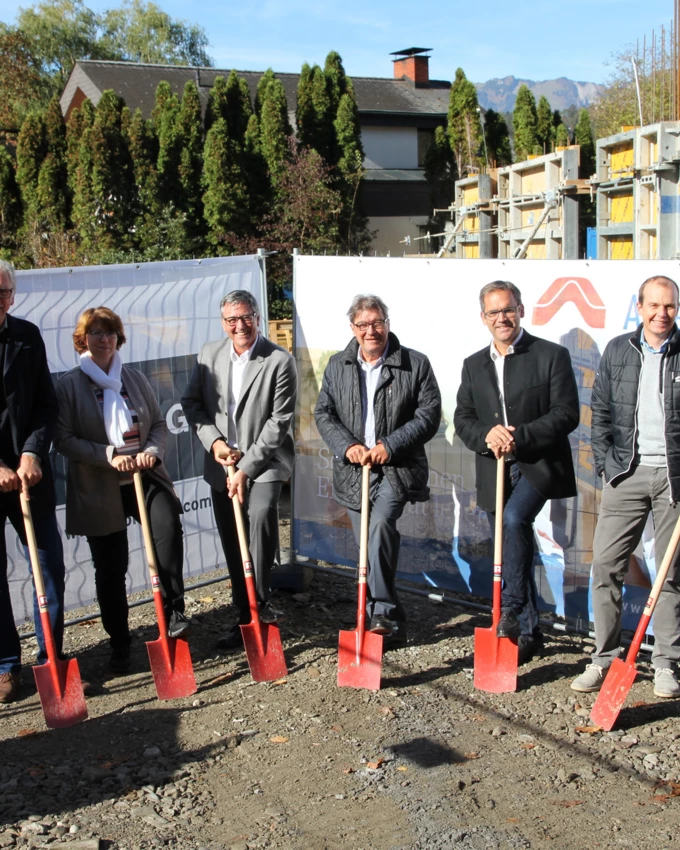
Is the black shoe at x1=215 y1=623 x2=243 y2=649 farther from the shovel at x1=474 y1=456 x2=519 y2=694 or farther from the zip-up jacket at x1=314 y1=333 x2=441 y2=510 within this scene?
the shovel at x1=474 y1=456 x2=519 y2=694

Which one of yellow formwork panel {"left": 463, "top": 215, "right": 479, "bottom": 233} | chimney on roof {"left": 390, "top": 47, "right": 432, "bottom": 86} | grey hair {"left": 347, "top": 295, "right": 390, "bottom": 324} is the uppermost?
chimney on roof {"left": 390, "top": 47, "right": 432, "bottom": 86}

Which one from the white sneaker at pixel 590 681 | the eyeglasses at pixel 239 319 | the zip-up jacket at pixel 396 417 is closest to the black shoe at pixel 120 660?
the zip-up jacket at pixel 396 417

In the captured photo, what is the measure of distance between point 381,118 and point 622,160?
26565mm

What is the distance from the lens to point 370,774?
12.0ft

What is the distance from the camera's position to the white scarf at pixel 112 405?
4684 millimetres

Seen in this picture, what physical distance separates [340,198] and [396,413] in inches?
833

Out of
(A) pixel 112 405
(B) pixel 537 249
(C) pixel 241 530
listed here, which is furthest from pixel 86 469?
(B) pixel 537 249

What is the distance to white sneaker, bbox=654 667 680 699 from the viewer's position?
13.9 feet

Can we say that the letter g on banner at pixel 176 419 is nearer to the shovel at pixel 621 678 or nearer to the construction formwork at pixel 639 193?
the shovel at pixel 621 678

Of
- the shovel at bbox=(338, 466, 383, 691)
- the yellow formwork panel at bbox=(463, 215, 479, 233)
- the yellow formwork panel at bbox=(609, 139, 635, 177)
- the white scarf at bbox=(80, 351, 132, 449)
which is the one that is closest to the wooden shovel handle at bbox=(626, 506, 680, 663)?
the shovel at bbox=(338, 466, 383, 691)

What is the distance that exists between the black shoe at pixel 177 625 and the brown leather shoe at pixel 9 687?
0.82 meters

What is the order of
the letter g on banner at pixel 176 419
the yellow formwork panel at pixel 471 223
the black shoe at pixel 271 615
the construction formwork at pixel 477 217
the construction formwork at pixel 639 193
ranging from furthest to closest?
the yellow formwork panel at pixel 471 223 < the construction formwork at pixel 477 217 < the construction formwork at pixel 639 193 < the letter g on banner at pixel 176 419 < the black shoe at pixel 271 615

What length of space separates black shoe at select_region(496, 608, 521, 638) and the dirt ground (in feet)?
0.76

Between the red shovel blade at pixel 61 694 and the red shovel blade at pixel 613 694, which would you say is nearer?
the red shovel blade at pixel 613 694
